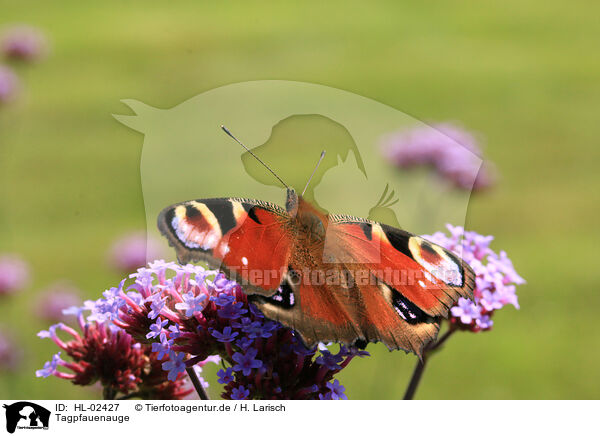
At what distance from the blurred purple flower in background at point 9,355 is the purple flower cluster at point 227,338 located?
2028 millimetres

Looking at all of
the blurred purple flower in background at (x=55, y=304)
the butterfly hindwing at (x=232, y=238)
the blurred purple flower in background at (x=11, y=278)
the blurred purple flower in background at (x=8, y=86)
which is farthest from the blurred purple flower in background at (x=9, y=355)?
the butterfly hindwing at (x=232, y=238)

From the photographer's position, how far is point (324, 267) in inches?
74.0

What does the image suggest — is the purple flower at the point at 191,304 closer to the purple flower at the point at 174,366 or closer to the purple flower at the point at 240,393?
the purple flower at the point at 174,366

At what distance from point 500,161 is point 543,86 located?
2.18 m

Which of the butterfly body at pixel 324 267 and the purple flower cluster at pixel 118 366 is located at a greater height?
the butterfly body at pixel 324 267

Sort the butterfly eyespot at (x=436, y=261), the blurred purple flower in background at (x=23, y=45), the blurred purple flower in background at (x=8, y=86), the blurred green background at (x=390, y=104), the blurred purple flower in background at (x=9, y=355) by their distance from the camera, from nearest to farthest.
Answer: the butterfly eyespot at (x=436, y=261) < the blurred purple flower in background at (x=9, y=355) < the blurred purple flower in background at (x=8, y=86) < the blurred purple flower in background at (x=23, y=45) < the blurred green background at (x=390, y=104)

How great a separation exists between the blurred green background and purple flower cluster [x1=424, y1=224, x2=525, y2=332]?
1462 millimetres

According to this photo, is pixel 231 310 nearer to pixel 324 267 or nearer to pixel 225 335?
pixel 225 335

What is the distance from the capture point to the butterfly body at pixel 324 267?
1704mm

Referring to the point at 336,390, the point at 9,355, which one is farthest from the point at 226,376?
the point at 9,355

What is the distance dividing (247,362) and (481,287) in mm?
824

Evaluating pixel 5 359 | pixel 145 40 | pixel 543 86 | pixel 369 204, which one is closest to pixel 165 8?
pixel 145 40

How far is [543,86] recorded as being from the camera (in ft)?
32.5

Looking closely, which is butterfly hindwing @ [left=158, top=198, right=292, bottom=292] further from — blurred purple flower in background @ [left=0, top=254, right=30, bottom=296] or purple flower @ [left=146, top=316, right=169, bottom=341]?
blurred purple flower in background @ [left=0, top=254, right=30, bottom=296]
